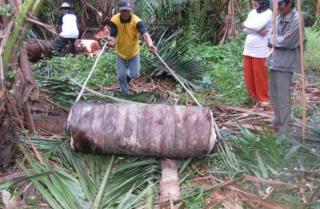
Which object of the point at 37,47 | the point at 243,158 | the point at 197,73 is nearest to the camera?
the point at 243,158

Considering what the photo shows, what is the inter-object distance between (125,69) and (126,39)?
484 millimetres

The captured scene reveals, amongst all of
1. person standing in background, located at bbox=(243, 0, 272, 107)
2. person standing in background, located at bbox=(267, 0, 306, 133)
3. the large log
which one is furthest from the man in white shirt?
the large log

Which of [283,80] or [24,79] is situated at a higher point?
[24,79]

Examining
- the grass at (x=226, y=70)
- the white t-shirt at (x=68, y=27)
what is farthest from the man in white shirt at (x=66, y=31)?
the grass at (x=226, y=70)

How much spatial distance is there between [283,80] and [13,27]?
283 cm

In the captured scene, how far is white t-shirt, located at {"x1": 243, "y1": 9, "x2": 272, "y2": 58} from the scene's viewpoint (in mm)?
6664

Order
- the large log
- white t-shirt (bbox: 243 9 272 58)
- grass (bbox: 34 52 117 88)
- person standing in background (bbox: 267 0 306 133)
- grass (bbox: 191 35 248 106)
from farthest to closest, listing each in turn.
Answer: grass (bbox: 34 52 117 88)
grass (bbox: 191 35 248 106)
white t-shirt (bbox: 243 9 272 58)
person standing in background (bbox: 267 0 306 133)
the large log

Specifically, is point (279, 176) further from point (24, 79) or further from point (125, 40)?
point (125, 40)

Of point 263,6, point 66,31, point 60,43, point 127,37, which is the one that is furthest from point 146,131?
point 60,43

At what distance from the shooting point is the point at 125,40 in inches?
276

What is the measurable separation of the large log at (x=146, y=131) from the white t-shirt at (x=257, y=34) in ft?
7.14

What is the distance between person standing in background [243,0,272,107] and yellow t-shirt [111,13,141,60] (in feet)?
4.72

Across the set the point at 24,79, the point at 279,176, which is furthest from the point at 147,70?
the point at 279,176

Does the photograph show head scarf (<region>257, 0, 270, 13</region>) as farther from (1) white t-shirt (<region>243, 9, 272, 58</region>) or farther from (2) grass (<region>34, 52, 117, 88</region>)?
(2) grass (<region>34, 52, 117, 88</region>)
